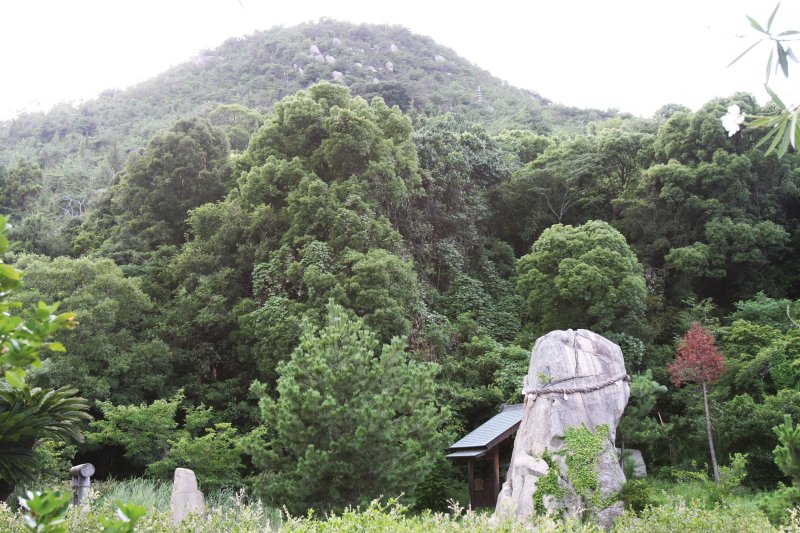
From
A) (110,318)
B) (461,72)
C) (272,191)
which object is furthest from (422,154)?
(461,72)

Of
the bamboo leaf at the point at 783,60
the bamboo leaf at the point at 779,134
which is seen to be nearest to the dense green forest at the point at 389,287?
the bamboo leaf at the point at 779,134

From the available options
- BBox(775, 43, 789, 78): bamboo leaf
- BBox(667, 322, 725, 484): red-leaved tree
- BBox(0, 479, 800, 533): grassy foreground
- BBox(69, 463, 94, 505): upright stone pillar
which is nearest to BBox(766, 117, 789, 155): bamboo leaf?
BBox(775, 43, 789, 78): bamboo leaf

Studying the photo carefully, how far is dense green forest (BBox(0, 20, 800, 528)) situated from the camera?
10641 millimetres

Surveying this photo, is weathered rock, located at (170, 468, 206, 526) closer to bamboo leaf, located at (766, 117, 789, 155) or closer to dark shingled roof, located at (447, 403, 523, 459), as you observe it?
dark shingled roof, located at (447, 403, 523, 459)

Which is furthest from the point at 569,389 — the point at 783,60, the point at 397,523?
the point at 783,60

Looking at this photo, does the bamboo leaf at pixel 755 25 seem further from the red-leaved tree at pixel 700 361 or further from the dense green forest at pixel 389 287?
the red-leaved tree at pixel 700 361

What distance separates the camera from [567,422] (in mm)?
9445

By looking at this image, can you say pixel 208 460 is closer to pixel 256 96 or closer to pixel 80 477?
pixel 80 477

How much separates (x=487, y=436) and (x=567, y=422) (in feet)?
10.1

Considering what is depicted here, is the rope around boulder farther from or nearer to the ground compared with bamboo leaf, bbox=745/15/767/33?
nearer to the ground

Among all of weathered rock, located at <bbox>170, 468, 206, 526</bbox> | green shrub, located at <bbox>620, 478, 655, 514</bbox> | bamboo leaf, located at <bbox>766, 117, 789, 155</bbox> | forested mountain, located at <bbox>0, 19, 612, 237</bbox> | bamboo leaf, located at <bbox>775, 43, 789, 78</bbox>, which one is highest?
forested mountain, located at <bbox>0, 19, 612, 237</bbox>

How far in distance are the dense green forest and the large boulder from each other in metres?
1.61

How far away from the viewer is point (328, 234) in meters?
16.7

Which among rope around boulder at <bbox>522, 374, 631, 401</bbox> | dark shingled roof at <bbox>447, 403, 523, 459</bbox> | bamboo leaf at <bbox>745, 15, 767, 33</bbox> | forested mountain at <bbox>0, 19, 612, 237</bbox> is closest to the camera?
bamboo leaf at <bbox>745, 15, 767, 33</bbox>
